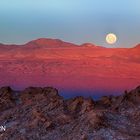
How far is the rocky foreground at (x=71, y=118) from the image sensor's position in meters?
99.2

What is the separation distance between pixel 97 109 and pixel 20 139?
15.0 meters

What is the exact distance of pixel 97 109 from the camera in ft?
351

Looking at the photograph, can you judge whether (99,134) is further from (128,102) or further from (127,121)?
(128,102)

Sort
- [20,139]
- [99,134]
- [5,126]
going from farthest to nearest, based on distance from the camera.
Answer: [5,126], [20,139], [99,134]

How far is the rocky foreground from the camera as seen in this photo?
325 feet

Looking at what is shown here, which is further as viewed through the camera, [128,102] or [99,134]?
[128,102]

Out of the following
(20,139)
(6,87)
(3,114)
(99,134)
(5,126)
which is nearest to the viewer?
(99,134)

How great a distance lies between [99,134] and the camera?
96.9m

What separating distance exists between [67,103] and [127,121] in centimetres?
1449

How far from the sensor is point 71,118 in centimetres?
10638

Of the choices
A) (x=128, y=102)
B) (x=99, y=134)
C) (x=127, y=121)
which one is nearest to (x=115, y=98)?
(x=128, y=102)

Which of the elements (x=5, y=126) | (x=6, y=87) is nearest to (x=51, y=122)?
(x=5, y=126)

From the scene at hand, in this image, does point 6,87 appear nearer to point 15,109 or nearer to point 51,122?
point 15,109

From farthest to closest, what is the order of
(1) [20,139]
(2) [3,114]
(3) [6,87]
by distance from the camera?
(3) [6,87], (2) [3,114], (1) [20,139]
